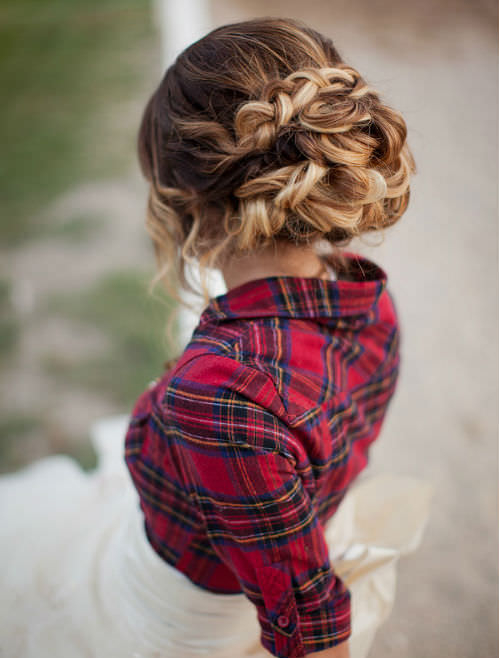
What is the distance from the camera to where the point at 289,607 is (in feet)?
3.12

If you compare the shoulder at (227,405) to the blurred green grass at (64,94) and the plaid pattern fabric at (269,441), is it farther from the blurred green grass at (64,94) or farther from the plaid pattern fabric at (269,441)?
the blurred green grass at (64,94)

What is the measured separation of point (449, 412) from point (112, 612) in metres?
1.65

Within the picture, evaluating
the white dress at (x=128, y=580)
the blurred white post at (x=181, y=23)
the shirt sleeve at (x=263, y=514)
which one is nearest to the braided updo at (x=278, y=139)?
the shirt sleeve at (x=263, y=514)

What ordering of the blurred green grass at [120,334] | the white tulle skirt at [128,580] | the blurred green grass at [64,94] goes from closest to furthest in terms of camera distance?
the white tulle skirt at [128,580], the blurred green grass at [120,334], the blurred green grass at [64,94]

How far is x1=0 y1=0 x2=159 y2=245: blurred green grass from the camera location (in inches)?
188

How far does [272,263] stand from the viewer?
3.57 feet

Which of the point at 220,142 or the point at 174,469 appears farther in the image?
the point at 174,469

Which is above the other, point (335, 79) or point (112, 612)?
point (335, 79)

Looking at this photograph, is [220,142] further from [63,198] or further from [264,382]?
[63,198]

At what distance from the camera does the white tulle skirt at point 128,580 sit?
1313 mm

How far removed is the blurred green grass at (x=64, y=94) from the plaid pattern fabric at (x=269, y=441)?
3.36 meters

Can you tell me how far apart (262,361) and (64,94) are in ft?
21.2

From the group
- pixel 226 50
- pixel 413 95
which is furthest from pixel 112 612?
pixel 413 95

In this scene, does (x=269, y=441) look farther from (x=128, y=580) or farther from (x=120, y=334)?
(x=120, y=334)
